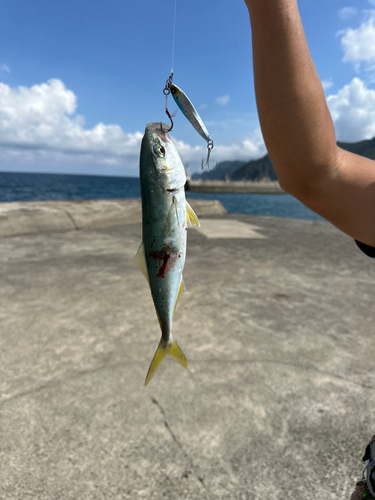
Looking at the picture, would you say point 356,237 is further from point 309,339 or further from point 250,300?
point 250,300

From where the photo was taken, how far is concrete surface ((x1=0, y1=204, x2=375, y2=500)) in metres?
1.95

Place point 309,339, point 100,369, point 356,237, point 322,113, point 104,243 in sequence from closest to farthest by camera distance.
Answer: point 322,113 → point 356,237 → point 100,369 → point 309,339 → point 104,243

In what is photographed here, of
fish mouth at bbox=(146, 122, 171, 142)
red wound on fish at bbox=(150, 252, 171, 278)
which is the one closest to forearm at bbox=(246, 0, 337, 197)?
fish mouth at bbox=(146, 122, 171, 142)

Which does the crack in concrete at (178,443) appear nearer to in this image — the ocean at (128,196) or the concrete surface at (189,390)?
the concrete surface at (189,390)

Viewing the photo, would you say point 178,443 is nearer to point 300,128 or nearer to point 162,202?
point 162,202

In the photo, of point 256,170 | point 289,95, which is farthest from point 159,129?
point 256,170

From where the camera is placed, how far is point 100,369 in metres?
2.91

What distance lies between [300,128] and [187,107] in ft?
1.14

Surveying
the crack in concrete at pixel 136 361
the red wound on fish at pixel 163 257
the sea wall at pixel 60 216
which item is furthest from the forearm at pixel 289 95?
the sea wall at pixel 60 216

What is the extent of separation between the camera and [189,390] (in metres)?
2.69

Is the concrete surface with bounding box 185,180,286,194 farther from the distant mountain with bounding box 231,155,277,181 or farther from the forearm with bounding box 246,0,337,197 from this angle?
the distant mountain with bounding box 231,155,277,181

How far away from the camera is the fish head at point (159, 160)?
Result: 1090 mm

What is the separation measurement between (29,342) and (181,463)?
203 cm

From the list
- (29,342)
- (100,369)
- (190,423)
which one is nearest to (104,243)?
(29,342)
